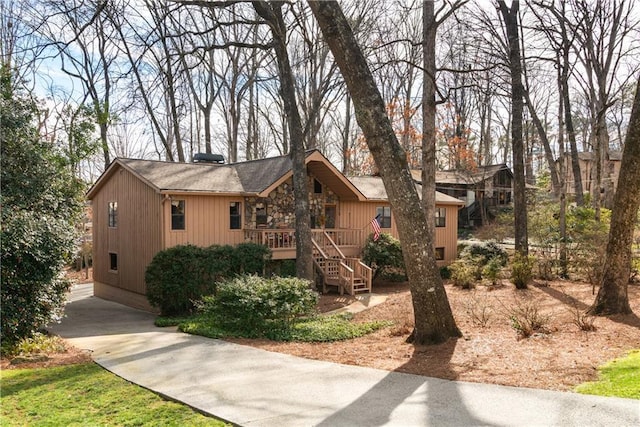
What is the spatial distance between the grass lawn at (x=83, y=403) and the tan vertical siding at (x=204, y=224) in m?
9.10

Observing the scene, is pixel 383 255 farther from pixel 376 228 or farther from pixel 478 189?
pixel 478 189

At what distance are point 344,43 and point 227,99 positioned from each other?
25416 millimetres

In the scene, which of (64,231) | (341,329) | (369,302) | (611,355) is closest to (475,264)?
(369,302)

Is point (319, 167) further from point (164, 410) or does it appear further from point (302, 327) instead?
point (164, 410)

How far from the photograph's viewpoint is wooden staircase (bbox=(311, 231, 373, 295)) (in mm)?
18016

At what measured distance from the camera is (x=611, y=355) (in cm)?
656

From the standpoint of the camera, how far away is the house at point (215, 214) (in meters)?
16.6

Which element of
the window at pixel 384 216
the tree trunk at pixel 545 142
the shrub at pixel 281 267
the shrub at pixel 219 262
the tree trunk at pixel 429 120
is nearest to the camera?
the tree trunk at pixel 429 120

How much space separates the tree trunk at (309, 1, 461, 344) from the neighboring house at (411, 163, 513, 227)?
3112 centimetres

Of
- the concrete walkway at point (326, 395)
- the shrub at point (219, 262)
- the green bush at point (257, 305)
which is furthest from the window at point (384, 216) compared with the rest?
the concrete walkway at point (326, 395)

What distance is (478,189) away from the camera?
126 ft

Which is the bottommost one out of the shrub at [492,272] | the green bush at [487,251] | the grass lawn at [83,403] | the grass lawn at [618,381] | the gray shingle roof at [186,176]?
the grass lawn at [83,403]

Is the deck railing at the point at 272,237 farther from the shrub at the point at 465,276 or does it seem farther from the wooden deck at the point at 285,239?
the shrub at the point at 465,276

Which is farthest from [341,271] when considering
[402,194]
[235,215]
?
[402,194]
